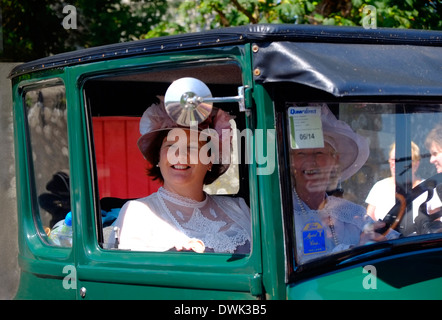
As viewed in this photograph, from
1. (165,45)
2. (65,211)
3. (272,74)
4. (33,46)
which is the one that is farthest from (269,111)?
(33,46)

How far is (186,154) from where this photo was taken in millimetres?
2648

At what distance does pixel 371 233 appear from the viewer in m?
2.29

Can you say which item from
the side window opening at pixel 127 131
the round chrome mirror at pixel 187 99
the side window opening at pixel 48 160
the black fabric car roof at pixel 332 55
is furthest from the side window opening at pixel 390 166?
the side window opening at pixel 48 160

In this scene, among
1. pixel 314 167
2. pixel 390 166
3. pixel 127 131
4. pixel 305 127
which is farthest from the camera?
pixel 127 131

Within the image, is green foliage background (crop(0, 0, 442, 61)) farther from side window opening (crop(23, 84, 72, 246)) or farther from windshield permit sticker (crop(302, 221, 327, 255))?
windshield permit sticker (crop(302, 221, 327, 255))

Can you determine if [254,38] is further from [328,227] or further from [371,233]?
[371,233]

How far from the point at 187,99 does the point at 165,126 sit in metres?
0.76

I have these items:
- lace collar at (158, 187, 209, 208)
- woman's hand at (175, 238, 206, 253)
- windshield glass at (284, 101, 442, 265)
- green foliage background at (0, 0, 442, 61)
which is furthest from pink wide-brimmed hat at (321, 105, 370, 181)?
green foliage background at (0, 0, 442, 61)

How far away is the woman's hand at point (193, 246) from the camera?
7.63 feet

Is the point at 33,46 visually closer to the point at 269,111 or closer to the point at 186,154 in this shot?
the point at 186,154

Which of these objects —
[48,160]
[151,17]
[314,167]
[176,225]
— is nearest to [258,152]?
[314,167]

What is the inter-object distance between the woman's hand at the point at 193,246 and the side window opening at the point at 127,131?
266 millimetres

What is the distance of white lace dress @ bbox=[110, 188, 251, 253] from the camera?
7.91 ft

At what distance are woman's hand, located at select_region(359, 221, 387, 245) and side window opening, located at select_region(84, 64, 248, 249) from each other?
2.58ft
